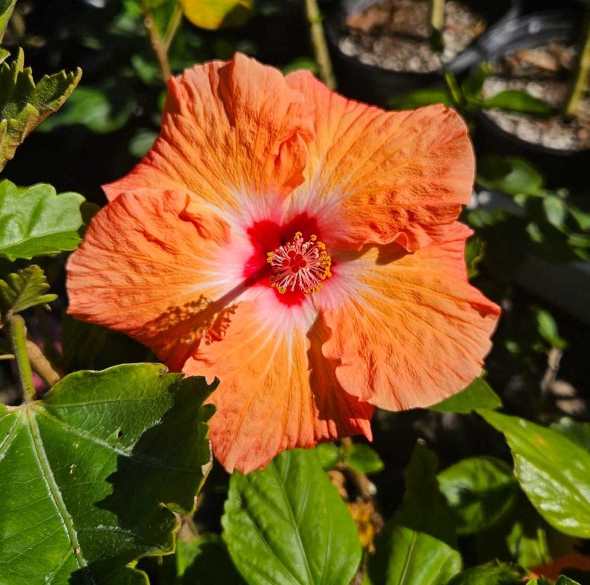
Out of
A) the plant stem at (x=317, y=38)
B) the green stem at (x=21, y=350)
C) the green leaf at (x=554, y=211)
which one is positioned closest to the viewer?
the green stem at (x=21, y=350)

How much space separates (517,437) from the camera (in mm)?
1272

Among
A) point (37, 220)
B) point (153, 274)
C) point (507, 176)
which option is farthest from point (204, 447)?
point (507, 176)

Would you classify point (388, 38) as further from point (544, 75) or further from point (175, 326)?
point (175, 326)

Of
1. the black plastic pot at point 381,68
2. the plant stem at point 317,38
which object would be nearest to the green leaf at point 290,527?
the plant stem at point 317,38

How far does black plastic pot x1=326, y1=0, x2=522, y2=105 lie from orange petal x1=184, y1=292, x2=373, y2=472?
192 centimetres

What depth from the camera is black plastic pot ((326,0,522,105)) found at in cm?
284

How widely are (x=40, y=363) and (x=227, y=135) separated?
44 centimetres

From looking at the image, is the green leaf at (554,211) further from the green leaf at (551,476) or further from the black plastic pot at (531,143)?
the black plastic pot at (531,143)

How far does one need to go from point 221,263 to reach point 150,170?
175mm

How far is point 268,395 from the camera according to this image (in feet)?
3.68

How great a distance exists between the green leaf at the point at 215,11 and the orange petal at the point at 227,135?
0.53 m

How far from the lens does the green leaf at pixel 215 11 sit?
5.09ft

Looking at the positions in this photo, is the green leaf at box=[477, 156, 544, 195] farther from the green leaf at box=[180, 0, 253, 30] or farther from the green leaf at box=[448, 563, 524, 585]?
the green leaf at box=[448, 563, 524, 585]

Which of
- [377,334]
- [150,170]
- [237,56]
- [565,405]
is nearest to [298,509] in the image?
[377,334]
